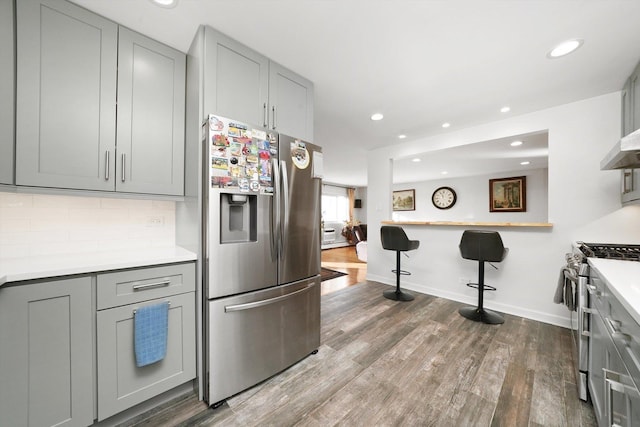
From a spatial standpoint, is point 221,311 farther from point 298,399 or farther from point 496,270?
point 496,270

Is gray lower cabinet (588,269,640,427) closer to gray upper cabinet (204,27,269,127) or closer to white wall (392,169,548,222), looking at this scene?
gray upper cabinet (204,27,269,127)

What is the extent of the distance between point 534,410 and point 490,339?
0.88 meters

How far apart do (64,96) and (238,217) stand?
118 cm

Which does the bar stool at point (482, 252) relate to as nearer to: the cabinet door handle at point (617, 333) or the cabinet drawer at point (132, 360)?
the cabinet door handle at point (617, 333)

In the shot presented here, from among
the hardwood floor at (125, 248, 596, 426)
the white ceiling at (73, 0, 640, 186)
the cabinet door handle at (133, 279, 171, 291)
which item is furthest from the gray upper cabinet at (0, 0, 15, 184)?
the hardwood floor at (125, 248, 596, 426)

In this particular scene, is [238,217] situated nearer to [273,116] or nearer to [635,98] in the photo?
[273,116]

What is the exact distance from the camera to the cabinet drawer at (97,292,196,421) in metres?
1.26

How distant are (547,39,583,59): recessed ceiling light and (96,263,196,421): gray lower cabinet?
297cm

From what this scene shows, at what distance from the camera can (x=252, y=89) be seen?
1744 mm

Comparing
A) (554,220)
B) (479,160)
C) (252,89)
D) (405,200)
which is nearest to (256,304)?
(252,89)

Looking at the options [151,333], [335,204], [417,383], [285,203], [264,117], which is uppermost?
[264,117]

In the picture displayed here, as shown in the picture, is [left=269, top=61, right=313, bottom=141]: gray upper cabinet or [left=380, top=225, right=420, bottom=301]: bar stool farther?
[left=380, top=225, right=420, bottom=301]: bar stool

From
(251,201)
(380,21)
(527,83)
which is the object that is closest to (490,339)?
(527,83)

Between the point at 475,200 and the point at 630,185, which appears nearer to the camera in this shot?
the point at 630,185
